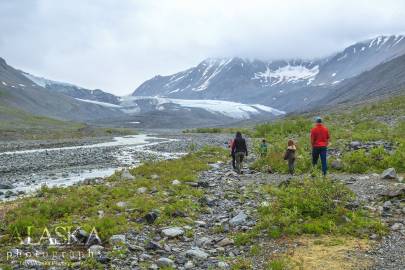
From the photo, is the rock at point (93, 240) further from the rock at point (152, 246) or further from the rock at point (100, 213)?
the rock at point (100, 213)

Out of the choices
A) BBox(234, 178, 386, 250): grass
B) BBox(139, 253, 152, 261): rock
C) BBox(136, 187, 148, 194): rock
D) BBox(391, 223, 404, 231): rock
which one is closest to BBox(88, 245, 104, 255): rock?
BBox(139, 253, 152, 261): rock

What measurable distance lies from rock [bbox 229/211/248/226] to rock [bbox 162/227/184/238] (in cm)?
154

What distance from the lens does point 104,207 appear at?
1435cm

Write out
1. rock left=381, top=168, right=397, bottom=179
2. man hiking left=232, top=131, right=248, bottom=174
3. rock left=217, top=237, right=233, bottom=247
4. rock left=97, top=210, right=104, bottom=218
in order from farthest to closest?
man hiking left=232, top=131, right=248, bottom=174, rock left=381, top=168, right=397, bottom=179, rock left=97, top=210, right=104, bottom=218, rock left=217, top=237, right=233, bottom=247

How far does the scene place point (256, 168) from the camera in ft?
73.9

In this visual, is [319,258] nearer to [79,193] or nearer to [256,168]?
[79,193]

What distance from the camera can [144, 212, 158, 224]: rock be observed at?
12789 millimetres

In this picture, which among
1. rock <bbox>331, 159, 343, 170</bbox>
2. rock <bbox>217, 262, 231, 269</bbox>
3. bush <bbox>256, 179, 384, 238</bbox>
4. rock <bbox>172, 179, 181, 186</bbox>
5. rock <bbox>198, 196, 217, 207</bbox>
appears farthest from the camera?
rock <bbox>331, 159, 343, 170</bbox>

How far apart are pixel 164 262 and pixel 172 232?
2012 millimetres

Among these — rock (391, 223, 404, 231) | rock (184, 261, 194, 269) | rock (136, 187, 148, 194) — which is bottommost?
rock (184, 261, 194, 269)

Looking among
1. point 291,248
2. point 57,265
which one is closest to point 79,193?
point 57,265

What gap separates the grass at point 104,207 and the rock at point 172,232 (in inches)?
28.6

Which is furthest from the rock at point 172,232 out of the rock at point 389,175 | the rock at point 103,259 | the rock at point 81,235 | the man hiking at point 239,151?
the man hiking at point 239,151

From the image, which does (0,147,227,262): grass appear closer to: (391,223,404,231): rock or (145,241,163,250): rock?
(145,241,163,250): rock
